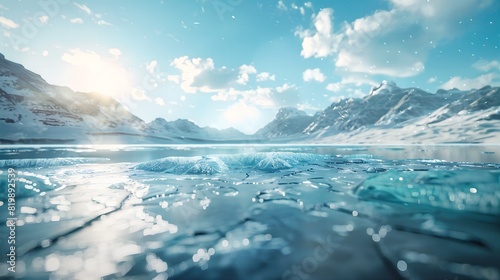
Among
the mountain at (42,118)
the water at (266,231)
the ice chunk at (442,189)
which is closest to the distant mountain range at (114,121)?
the mountain at (42,118)

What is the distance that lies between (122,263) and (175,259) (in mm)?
831

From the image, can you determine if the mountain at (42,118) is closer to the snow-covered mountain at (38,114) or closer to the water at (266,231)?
the snow-covered mountain at (38,114)

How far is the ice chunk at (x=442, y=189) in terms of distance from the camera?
5816 mm

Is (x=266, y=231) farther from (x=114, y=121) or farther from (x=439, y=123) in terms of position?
(x=114, y=121)

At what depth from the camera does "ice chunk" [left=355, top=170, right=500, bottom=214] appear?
5.82 m

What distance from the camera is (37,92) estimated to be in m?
148

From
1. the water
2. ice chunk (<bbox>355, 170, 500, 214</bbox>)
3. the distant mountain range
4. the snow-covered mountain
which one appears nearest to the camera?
the water

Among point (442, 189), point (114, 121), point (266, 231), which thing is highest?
point (114, 121)

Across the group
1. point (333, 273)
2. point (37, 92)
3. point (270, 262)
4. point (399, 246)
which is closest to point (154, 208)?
point (270, 262)

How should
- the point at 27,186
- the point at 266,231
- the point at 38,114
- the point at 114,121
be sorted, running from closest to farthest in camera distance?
the point at 266,231, the point at 27,186, the point at 38,114, the point at 114,121

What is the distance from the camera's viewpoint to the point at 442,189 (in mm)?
6445

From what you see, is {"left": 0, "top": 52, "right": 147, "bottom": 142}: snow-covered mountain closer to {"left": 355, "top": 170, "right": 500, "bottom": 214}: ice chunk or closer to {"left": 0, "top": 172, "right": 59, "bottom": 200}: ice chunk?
{"left": 0, "top": 172, "right": 59, "bottom": 200}: ice chunk

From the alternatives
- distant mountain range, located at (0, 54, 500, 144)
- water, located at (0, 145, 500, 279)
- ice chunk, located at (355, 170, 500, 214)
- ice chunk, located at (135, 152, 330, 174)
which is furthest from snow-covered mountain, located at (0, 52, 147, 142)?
ice chunk, located at (355, 170, 500, 214)

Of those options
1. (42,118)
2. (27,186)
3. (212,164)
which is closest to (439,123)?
(212,164)
